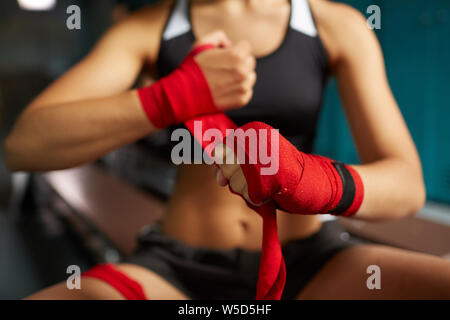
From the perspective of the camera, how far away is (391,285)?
0.39m

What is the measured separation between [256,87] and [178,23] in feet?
0.49

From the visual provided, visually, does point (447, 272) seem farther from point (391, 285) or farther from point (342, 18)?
point (342, 18)

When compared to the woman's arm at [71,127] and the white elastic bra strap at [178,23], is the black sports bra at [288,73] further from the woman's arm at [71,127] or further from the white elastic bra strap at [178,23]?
the woman's arm at [71,127]

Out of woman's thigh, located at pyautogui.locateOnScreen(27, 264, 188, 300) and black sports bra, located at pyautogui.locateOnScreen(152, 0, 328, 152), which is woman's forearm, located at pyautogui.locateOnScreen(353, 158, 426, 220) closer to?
black sports bra, located at pyautogui.locateOnScreen(152, 0, 328, 152)

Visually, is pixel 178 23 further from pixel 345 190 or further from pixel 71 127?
pixel 345 190

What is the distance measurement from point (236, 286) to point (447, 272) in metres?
0.24

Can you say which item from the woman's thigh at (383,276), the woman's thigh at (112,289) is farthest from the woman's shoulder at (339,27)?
the woman's thigh at (112,289)

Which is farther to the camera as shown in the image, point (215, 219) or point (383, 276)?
point (215, 219)

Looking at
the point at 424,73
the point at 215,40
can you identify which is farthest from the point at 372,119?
the point at 424,73

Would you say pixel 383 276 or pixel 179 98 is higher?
pixel 179 98

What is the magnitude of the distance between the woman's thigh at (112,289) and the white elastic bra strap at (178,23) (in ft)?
1.05

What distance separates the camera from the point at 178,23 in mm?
540

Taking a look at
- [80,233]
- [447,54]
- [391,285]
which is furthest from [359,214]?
[80,233]

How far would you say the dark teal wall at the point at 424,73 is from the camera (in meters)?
1.27
